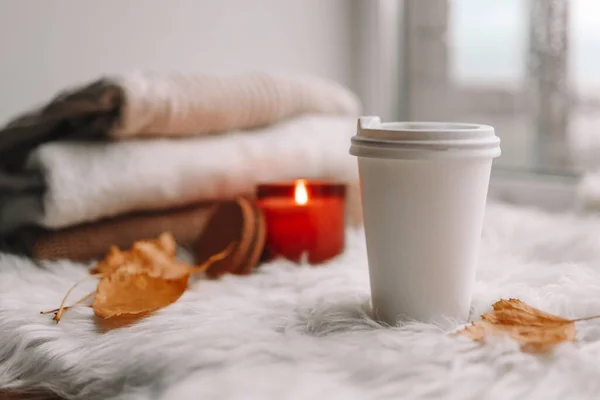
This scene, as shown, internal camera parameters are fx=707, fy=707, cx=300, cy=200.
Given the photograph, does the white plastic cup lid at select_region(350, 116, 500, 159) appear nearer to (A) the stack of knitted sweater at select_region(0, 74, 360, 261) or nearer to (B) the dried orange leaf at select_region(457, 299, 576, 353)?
(B) the dried orange leaf at select_region(457, 299, 576, 353)

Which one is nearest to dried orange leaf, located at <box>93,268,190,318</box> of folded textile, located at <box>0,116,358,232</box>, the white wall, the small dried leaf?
the small dried leaf

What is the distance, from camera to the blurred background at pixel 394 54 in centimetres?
102

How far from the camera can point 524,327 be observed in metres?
0.51

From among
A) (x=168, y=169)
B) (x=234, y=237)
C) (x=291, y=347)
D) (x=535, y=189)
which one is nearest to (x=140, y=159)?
(x=168, y=169)

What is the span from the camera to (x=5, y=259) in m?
0.75

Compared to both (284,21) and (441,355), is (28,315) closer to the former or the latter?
(441,355)

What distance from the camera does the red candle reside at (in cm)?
79

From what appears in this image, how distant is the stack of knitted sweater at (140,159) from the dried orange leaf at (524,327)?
0.42 meters

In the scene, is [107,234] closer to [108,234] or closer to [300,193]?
[108,234]

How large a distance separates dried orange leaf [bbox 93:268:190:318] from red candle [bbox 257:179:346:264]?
0.16 m

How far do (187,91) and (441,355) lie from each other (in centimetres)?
48

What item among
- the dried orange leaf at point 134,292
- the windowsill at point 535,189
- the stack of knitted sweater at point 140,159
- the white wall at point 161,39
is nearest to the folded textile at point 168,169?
the stack of knitted sweater at point 140,159

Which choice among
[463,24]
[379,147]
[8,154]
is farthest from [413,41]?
[379,147]

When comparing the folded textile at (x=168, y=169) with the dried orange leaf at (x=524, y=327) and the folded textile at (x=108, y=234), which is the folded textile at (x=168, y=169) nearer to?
the folded textile at (x=108, y=234)
